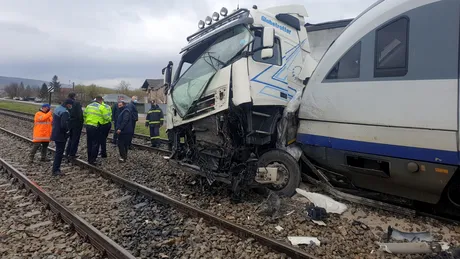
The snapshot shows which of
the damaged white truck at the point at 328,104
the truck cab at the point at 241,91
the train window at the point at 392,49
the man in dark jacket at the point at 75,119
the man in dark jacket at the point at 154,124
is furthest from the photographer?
the man in dark jacket at the point at 154,124

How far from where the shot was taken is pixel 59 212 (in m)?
4.94

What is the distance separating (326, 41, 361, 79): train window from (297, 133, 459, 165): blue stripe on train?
0.91 meters

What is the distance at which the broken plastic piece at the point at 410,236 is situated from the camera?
3.84 m

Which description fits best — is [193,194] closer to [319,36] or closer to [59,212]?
[59,212]

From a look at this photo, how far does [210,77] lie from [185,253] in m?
2.81

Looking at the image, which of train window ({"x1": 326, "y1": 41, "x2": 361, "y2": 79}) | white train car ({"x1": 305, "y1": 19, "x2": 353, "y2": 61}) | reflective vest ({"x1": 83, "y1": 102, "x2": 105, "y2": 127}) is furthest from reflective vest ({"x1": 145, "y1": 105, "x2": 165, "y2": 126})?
train window ({"x1": 326, "y1": 41, "x2": 361, "y2": 79})

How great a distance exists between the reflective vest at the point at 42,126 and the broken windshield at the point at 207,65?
4.16 metres

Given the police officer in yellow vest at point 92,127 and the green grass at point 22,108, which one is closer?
the police officer in yellow vest at point 92,127

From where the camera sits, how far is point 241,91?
Result: 4902 millimetres

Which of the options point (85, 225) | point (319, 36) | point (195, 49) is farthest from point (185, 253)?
point (319, 36)

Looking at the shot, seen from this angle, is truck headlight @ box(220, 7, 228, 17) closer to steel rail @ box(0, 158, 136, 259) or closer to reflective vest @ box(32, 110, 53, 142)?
steel rail @ box(0, 158, 136, 259)

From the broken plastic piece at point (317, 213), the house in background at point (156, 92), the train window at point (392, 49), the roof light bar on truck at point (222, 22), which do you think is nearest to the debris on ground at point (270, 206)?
the broken plastic piece at point (317, 213)

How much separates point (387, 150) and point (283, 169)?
171 cm

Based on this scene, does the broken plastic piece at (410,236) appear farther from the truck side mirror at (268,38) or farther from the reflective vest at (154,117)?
the reflective vest at (154,117)
